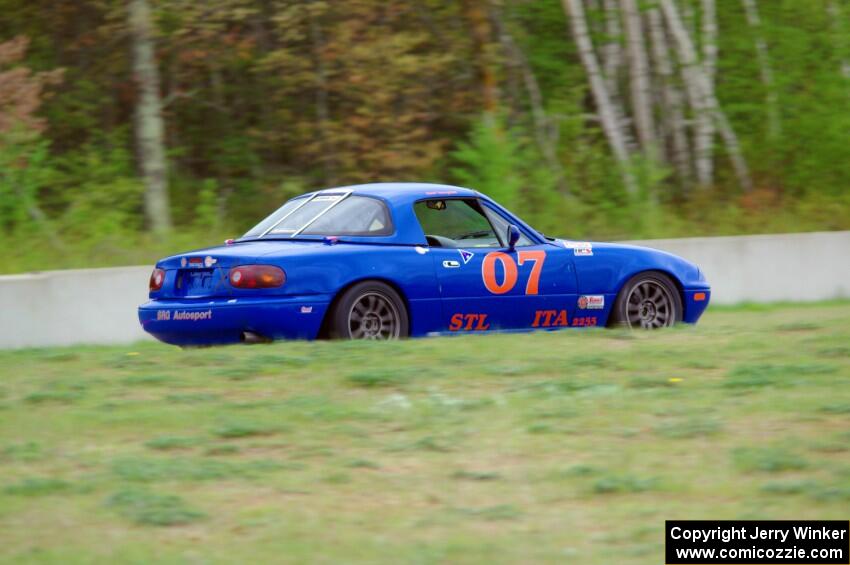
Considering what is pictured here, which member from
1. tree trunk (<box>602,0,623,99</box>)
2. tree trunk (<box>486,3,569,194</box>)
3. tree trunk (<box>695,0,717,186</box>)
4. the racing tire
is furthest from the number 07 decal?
tree trunk (<box>695,0,717,186</box>)

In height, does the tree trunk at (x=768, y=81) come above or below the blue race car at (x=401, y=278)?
above

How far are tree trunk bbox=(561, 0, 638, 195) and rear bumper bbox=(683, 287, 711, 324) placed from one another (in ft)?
36.1

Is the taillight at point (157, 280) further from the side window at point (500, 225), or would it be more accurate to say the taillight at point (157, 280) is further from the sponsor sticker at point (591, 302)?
the sponsor sticker at point (591, 302)

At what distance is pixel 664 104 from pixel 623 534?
1960 centimetres

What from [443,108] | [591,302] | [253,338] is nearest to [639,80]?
[443,108]

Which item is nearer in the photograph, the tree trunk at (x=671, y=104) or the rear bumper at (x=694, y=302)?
the rear bumper at (x=694, y=302)

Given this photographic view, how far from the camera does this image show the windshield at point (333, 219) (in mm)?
10055

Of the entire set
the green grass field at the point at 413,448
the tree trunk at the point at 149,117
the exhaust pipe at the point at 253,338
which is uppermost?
the tree trunk at the point at 149,117

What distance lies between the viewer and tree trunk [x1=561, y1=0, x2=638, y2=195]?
2255 cm

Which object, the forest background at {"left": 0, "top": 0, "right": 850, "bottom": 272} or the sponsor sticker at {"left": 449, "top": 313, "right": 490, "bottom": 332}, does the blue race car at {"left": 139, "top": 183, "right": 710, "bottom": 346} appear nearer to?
the sponsor sticker at {"left": 449, "top": 313, "right": 490, "bottom": 332}

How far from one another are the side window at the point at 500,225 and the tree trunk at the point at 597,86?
11921 mm

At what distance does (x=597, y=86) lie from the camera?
22.9 metres

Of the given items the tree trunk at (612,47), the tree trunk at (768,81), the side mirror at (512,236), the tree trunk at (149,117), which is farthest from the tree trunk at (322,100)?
the side mirror at (512,236)

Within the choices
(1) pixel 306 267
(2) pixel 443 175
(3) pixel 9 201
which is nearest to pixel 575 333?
(1) pixel 306 267
